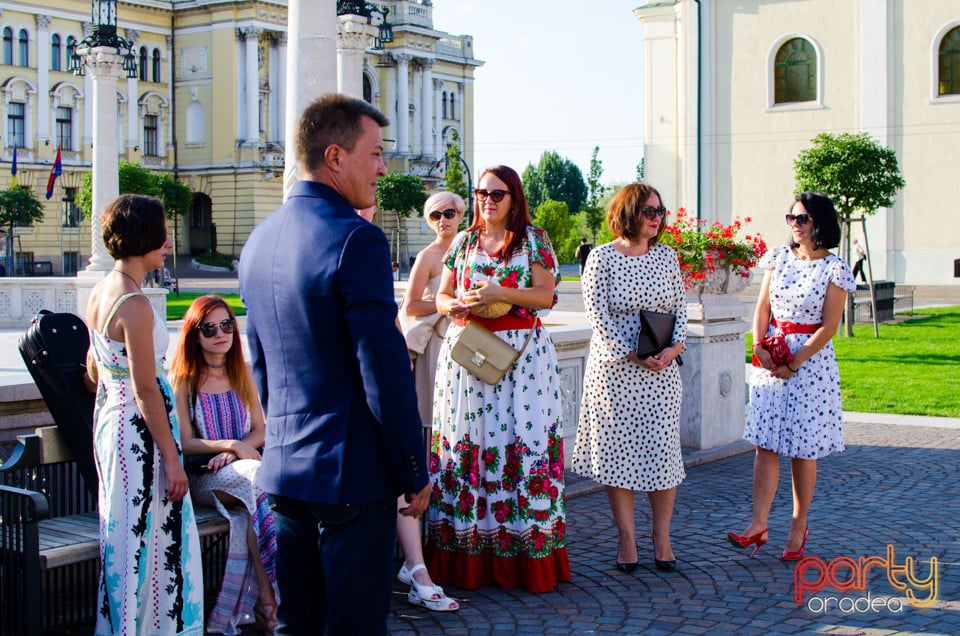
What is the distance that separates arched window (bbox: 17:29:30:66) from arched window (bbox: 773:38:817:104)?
40.6 meters

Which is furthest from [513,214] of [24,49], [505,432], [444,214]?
[24,49]

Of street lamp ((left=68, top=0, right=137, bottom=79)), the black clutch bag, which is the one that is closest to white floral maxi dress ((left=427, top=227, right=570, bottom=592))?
the black clutch bag

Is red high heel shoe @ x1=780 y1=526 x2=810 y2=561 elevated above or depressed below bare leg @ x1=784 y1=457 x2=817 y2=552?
below

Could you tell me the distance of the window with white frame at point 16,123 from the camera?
59.3 metres

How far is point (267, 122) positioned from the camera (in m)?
66.9

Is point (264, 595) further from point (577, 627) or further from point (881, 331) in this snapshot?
point (881, 331)

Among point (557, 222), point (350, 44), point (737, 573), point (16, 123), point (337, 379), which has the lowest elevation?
point (737, 573)

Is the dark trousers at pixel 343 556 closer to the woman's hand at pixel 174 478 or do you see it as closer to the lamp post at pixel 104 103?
the woman's hand at pixel 174 478

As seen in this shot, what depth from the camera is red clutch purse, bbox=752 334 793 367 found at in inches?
253

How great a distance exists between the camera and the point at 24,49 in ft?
196

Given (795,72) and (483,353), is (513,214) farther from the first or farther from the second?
(795,72)

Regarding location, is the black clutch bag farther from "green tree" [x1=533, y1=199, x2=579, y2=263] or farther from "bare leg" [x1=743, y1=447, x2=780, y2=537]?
"green tree" [x1=533, y1=199, x2=579, y2=263]

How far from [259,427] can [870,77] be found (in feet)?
122

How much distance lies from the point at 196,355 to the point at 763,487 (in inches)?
135
